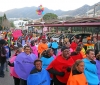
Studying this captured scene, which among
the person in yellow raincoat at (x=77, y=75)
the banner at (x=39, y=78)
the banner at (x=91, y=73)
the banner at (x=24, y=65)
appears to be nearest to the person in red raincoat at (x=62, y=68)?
the banner at (x=39, y=78)

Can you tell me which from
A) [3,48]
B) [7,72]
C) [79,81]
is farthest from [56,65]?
[7,72]

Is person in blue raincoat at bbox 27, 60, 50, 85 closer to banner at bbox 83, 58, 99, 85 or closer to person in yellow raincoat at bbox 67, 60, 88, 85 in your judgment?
person in yellow raincoat at bbox 67, 60, 88, 85

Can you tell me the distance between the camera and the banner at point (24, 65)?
215 inches

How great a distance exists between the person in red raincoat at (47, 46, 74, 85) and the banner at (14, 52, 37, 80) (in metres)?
0.75

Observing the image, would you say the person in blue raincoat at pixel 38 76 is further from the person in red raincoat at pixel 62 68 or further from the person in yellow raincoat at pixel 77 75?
the person in yellow raincoat at pixel 77 75

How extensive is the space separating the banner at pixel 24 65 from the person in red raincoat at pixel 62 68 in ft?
2.45

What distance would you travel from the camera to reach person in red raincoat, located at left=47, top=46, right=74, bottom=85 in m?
4.78

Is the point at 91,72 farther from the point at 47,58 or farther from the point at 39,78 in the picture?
the point at 47,58

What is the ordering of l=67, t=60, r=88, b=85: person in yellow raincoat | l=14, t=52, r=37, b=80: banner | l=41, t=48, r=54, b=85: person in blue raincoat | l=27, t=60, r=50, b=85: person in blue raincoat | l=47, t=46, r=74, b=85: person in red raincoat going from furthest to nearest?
l=41, t=48, r=54, b=85: person in blue raincoat
l=14, t=52, r=37, b=80: banner
l=47, t=46, r=74, b=85: person in red raincoat
l=27, t=60, r=50, b=85: person in blue raincoat
l=67, t=60, r=88, b=85: person in yellow raincoat

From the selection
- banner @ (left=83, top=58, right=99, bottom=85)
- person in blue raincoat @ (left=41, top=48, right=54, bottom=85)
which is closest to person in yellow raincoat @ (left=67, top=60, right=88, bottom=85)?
banner @ (left=83, top=58, right=99, bottom=85)

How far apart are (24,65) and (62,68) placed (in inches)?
46.2

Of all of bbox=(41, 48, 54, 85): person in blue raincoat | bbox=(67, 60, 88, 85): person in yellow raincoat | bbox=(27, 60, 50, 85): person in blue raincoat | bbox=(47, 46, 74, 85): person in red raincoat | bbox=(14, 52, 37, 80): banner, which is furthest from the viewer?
bbox=(41, 48, 54, 85): person in blue raincoat

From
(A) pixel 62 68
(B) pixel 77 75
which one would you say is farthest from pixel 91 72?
(B) pixel 77 75

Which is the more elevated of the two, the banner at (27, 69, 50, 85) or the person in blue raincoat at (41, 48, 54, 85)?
the person in blue raincoat at (41, 48, 54, 85)
